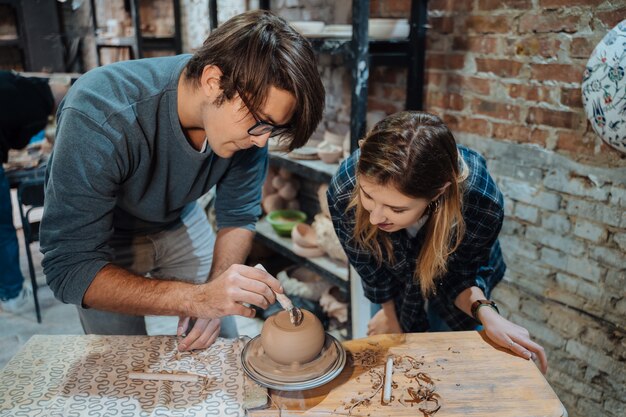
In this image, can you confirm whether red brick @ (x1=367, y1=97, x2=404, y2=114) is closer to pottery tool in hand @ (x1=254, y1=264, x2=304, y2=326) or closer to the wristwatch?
the wristwatch

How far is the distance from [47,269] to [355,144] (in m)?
1.46

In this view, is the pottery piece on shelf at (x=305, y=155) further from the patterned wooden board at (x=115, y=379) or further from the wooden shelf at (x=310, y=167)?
the patterned wooden board at (x=115, y=379)

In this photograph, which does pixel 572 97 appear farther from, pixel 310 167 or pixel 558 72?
pixel 310 167

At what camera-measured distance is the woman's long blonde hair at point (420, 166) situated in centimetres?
148

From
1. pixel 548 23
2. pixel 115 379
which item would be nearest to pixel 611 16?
pixel 548 23

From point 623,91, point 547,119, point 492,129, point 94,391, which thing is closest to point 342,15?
point 492,129

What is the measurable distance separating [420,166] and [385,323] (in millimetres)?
857

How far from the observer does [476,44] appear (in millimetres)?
2361

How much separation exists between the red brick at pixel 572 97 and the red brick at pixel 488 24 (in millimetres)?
374

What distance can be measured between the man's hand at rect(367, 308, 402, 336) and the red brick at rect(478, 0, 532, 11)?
135 centimetres

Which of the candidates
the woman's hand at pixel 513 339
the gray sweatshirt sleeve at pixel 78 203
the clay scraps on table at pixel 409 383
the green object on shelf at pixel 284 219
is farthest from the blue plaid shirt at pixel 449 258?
the green object on shelf at pixel 284 219

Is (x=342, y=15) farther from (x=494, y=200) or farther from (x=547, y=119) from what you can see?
(x=494, y=200)

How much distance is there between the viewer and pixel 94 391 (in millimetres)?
1353

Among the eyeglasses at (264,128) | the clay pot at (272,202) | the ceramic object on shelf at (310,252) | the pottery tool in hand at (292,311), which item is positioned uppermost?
the eyeglasses at (264,128)
